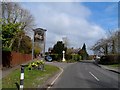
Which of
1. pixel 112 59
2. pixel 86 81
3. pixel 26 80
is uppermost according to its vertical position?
pixel 112 59

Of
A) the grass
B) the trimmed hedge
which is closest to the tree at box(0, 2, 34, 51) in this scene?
the grass

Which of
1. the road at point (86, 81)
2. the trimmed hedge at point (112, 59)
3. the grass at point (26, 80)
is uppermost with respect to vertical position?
the trimmed hedge at point (112, 59)

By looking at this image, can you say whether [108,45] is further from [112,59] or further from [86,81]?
[86,81]

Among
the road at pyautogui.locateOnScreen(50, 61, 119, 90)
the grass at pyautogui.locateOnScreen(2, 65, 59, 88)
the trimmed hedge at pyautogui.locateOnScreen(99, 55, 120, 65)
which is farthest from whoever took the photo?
the trimmed hedge at pyautogui.locateOnScreen(99, 55, 120, 65)

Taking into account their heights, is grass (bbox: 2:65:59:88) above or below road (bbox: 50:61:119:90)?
above

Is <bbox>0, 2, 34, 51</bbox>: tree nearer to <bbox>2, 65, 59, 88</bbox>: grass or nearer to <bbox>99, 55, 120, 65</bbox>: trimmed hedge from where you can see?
<bbox>2, 65, 59, 88</bbox>: grass

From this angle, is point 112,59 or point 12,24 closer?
point 12,24

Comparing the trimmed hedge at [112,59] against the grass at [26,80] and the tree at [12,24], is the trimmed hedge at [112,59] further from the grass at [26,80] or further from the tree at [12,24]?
the grass at [26,80]

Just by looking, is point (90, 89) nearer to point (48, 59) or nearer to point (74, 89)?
point (74, 89)

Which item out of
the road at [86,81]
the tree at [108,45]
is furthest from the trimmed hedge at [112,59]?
the road at [86,81]

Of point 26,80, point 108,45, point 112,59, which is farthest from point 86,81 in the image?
point 108,45

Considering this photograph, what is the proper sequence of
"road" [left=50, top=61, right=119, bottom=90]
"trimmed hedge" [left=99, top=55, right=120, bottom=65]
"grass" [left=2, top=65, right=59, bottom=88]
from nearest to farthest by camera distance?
"grass" [left=2, top=65, right=59, bottom=88] < "road" [left=50, top=61, right=119, bottom=90] < "trimmed hedge" [left=99, top=55, right=120, bottom=65]

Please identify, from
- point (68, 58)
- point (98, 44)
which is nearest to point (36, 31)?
point (68, 58)

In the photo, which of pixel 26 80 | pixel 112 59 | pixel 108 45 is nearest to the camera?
pixel 26 80
